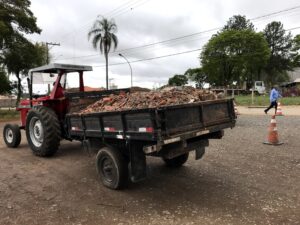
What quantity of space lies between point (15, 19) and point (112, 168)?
22.9 m

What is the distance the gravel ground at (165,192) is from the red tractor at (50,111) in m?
0.44

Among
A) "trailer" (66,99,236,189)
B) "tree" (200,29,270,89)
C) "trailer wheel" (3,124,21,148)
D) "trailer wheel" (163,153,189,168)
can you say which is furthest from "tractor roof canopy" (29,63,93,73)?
"tree" (200,29,270,89)

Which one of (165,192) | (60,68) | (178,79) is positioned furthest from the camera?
(178,79)

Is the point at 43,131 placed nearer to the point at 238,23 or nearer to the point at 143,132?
the point at 143,132

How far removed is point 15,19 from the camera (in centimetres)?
2581

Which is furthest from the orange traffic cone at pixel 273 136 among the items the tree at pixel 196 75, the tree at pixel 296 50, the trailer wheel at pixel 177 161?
the tree at pixel 196 75

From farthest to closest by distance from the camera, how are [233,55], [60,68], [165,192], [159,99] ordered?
[233,55] < [60,68] < [165,192] < [159,99]

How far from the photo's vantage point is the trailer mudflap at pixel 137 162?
5711 millimetres

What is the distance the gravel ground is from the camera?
4996mm

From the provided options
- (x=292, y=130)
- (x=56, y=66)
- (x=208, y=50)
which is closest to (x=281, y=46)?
(x=208, y=50)

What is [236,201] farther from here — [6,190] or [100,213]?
[6,190]

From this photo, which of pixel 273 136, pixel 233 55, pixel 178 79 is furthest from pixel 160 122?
pixel 178 79

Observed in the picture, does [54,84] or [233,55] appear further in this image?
[233,55]

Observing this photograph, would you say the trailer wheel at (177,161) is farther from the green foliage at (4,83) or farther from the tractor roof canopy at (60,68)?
the green foliage at (4,83)
